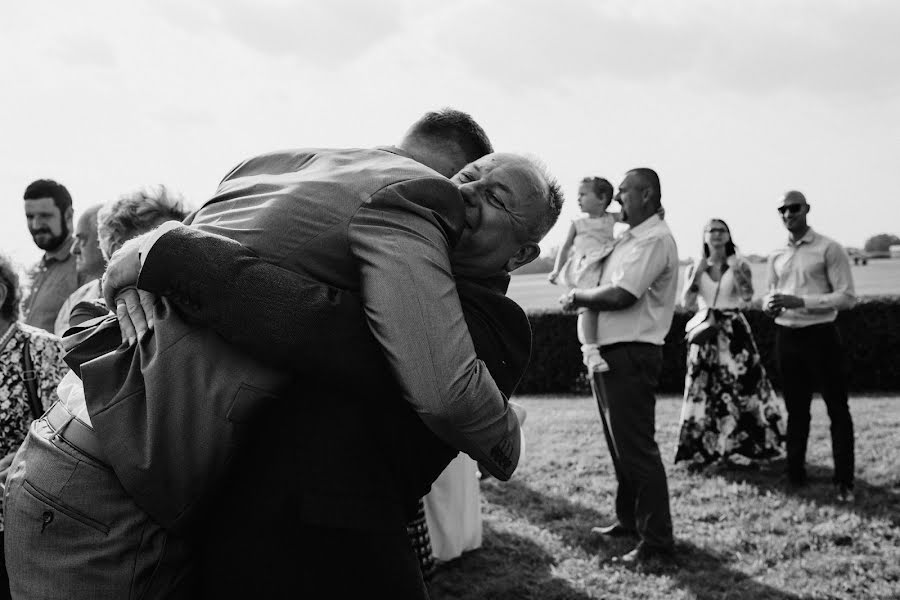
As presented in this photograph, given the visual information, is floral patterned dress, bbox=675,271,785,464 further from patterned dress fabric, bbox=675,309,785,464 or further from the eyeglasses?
the eyeglasses

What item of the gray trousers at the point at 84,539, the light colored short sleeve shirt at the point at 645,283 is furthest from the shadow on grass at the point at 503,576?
the gray trousers at the point at 84,539

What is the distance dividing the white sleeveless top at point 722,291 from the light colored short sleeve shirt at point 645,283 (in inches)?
106

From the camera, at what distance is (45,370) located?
334cm

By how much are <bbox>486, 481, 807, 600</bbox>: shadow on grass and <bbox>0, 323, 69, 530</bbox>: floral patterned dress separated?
9.05ft

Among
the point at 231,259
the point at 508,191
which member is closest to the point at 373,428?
the point at 231,259

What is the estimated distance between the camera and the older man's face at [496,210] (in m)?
2.08

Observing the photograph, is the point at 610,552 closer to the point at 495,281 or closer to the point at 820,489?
the point at 820,489

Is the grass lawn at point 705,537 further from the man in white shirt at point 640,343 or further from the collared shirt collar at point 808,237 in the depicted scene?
the collared shirt collar at point 808,237

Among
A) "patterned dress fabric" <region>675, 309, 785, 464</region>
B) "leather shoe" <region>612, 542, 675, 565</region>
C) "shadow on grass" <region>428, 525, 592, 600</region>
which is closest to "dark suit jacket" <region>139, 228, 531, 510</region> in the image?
"shadow on grass" <region>428, 525, 592, 600</region>

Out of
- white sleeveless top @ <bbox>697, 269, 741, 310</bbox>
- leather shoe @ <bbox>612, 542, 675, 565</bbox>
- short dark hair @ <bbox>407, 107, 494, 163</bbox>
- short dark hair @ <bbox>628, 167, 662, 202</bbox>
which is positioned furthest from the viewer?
white sleeveless top @ <bbox>697, 269, 741, 310</bbox>

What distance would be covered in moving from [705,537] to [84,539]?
4.96m

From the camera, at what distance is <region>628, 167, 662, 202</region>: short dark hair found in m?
5.62

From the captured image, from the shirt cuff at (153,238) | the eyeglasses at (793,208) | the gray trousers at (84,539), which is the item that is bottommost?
the gray trousers at (84,539)

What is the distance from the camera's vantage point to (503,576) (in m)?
5.29
